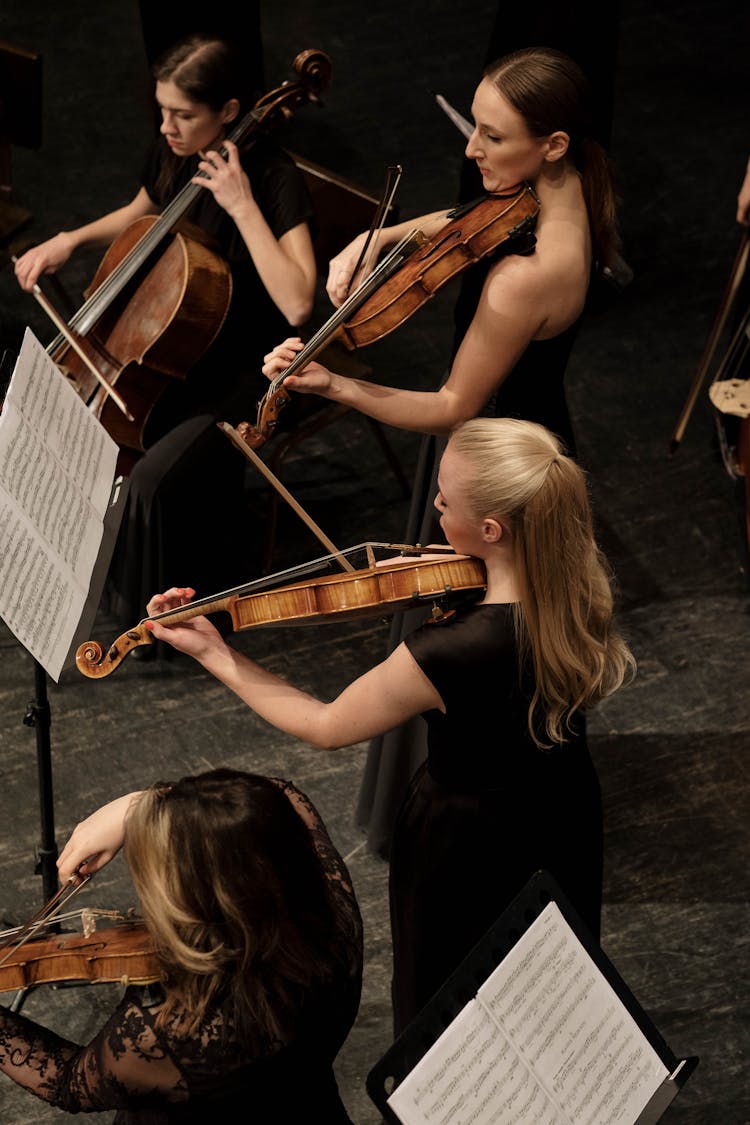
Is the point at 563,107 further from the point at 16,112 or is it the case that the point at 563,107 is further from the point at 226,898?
the point at 16,112

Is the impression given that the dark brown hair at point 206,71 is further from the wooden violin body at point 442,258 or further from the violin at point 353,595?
the violin at point 353,595

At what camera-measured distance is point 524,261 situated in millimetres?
2693

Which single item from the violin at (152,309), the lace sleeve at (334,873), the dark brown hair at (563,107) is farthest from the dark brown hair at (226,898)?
the violin at (152,309)

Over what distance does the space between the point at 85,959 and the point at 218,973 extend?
0.72ft

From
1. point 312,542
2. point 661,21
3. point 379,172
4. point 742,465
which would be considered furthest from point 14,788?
point 661,21

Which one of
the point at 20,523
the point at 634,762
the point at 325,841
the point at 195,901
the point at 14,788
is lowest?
the point at 634,762

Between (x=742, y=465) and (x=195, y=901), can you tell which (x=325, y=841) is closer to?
(x=195, y=901)

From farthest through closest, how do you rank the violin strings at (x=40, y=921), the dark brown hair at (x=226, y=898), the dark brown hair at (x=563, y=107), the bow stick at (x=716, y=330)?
the bow stick at (x=716, y=330)
the dark brown hair at (x=563, y=107)
the violin strings at (x=40, y=921)
the dark brown hair at (x=226, y=898)

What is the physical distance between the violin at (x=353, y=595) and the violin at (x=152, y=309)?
1.09 metres

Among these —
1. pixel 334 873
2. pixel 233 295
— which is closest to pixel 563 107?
pixel 233 295

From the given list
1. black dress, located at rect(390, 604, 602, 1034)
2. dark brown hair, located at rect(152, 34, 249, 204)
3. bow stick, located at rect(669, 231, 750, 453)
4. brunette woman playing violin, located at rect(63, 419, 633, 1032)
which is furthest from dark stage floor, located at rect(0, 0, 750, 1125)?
dark brown hair, located at rect(152, 34, 249, 204)

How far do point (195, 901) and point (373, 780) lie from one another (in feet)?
5.00

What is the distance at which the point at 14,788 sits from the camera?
3.47 metres

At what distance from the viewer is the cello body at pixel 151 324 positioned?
3.33m
